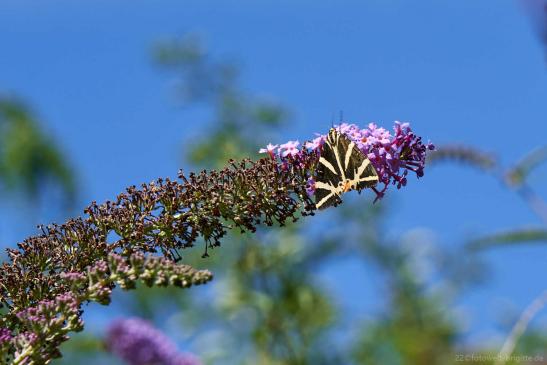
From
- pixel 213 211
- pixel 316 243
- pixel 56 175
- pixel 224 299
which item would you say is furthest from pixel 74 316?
pixel 56 175

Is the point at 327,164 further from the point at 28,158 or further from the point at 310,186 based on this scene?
the point at 28,158

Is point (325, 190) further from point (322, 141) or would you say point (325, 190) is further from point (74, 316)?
point (74, 316)

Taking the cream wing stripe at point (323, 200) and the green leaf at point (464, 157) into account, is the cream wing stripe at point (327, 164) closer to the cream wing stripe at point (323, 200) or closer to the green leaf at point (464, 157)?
the cream wing stripe at point (323, 200)

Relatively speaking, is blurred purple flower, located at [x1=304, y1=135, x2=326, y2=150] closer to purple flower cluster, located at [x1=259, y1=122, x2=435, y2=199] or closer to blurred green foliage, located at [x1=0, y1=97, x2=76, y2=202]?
purple flower cluster, located at [x1=259, y1=122, x2=435, y2=199]

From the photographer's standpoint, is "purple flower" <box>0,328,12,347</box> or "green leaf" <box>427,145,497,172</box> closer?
"purple flower" <box>0,328,12,347</box>

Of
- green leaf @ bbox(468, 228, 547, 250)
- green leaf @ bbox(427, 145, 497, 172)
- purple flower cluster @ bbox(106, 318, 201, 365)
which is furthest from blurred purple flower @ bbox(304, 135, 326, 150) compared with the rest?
purple flower cluster @ bbox(106, 318, 201, 365)

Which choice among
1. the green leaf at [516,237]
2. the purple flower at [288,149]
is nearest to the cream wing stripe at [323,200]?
the purple flower at [288,149]

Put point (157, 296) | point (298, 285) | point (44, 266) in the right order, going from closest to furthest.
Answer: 1. point (44, 266)
2. point (298, 285)
3. point (157, 296)
